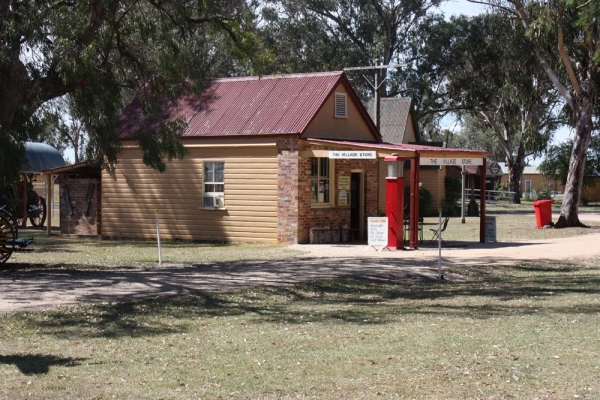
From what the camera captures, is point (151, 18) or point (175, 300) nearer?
point (175, 300)

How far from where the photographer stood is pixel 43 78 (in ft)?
51.0

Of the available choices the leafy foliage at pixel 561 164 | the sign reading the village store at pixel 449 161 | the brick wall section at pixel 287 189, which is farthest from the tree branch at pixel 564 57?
the leafy foliage at pixel 561 164

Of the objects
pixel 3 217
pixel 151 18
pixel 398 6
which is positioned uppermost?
pixel 398 6

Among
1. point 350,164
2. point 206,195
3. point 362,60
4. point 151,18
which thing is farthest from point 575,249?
point 362,60

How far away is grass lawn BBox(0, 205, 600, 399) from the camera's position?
7.07 meters

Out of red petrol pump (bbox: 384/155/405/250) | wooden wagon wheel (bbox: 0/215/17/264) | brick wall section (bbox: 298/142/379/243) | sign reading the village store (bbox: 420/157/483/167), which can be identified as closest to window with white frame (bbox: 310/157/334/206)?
brick wall section (bbox: 298/142/379/243)

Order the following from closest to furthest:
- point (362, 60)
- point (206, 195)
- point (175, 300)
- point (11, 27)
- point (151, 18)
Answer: point (175, 300)
point (11, 27)
point (151, 18)
point (206, 195)
point (362, 60)

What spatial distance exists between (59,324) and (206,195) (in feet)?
47.9

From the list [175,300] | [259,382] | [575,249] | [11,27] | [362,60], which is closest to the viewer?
[259,382]

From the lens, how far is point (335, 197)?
24.3m

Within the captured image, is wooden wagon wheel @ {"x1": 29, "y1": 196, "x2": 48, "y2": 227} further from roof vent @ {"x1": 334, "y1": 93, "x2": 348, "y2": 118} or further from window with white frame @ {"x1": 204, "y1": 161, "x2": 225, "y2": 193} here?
roof vent @ {"x1": 334, "y1": 93, "x2": 348, "y2": 118}

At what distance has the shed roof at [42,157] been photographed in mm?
38469

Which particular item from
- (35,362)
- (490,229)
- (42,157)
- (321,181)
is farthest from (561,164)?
(35,362)

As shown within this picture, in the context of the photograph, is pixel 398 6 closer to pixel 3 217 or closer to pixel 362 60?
pixel 362 60
